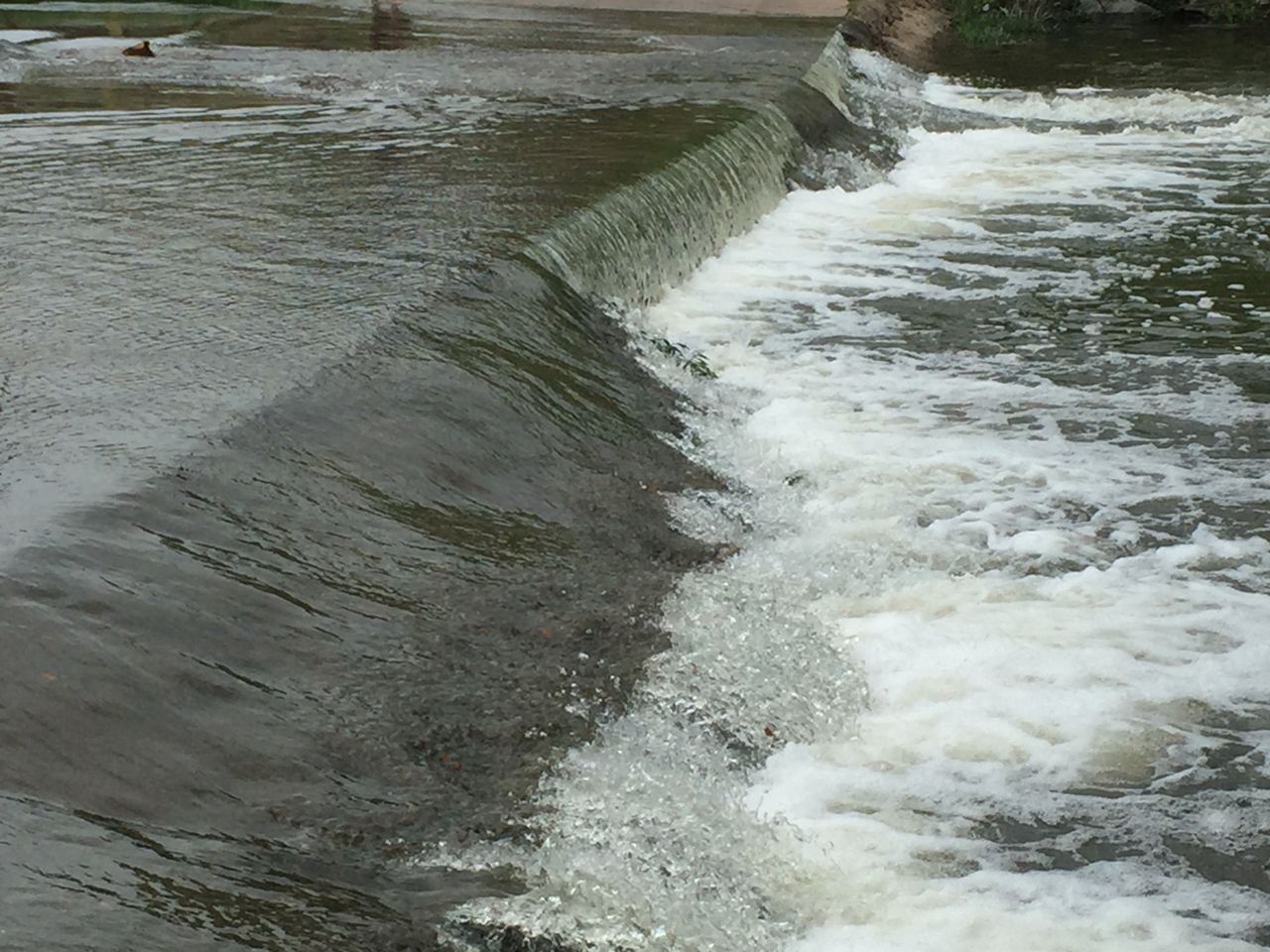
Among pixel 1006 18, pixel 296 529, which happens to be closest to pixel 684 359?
pixel 296 529

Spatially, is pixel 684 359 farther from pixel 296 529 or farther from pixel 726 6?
pixel 726 6

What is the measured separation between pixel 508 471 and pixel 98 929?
2.81 metres

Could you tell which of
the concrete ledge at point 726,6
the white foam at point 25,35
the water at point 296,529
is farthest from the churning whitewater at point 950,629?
the concrete ledge at point 726,6

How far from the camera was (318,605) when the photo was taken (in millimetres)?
4434

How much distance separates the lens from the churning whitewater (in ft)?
12.9

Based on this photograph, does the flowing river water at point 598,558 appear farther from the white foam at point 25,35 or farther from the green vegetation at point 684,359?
the white foam at point 25,35

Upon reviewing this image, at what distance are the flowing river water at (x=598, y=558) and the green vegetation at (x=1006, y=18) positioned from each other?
1146cm

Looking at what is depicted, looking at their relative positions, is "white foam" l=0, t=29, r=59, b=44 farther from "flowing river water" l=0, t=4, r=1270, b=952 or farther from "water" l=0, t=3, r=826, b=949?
"water" l=0, t=3, r=826, b=949

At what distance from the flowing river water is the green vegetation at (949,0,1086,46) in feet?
37.6

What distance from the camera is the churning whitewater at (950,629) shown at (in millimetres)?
3941

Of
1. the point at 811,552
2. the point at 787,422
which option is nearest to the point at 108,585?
the point at 811,552

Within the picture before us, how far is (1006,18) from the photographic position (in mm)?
21875

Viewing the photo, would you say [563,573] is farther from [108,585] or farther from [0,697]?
[0,697]

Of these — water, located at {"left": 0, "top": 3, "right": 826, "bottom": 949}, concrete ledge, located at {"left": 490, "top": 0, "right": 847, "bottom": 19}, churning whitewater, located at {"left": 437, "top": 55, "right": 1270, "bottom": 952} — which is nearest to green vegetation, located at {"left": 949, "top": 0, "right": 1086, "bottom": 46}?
concrete ledge, located at {"left": 490, "top": 0, "right": 847, "bottom": 19}
